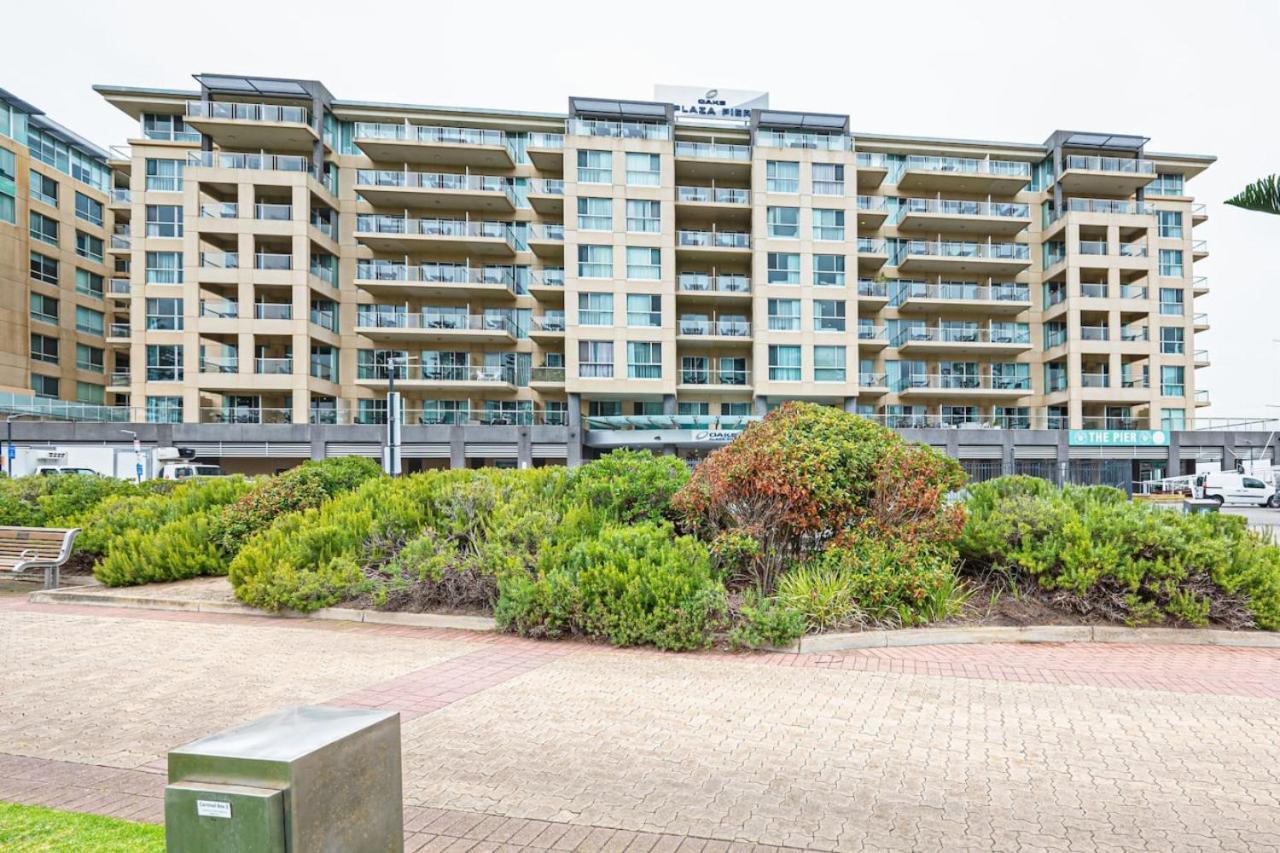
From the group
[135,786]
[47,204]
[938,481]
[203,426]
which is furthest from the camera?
[47,204]

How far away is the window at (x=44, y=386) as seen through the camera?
48281 mm

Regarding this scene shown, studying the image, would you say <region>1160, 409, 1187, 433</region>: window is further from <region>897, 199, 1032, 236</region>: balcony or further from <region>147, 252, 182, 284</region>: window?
<region>147, 252, 182, 284</region>: window

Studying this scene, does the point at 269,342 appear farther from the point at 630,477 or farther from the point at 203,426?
the point at 630,477

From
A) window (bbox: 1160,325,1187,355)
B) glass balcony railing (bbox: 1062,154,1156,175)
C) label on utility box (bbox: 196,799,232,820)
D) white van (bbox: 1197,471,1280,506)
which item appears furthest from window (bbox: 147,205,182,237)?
window (bbox: 1160,325,1187,355)

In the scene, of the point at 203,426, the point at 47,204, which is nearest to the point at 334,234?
the point at 203,426

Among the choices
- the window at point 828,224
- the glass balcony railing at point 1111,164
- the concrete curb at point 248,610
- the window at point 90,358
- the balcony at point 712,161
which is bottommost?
the concrete curb at point 248,610

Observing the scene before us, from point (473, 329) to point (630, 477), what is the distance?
3548 cm

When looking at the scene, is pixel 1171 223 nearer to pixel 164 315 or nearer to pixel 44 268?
pixel 164 315

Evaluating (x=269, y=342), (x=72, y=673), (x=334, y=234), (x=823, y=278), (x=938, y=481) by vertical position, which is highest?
(x=334, y=234)

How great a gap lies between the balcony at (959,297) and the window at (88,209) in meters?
58.7

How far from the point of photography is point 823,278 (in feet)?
145

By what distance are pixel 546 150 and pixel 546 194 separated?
2539 millimetres

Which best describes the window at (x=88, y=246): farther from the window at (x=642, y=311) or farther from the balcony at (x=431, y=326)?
the window at (x=642, y=311)

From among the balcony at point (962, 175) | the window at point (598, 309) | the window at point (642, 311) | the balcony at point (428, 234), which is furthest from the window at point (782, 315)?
the balcony at point (428, 234)
